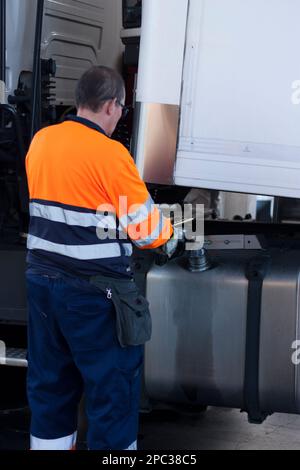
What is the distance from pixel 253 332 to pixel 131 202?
801mm

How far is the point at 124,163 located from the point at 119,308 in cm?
50

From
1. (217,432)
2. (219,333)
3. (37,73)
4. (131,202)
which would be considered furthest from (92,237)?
(217,432)

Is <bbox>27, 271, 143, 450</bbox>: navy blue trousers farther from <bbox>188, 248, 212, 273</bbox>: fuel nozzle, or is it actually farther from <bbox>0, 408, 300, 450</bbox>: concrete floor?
<bbox>0, 408, 300, 450</bbox>: concrete floor

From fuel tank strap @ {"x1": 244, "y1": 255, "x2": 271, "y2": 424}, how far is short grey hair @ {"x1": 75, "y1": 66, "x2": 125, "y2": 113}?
0.91 meters

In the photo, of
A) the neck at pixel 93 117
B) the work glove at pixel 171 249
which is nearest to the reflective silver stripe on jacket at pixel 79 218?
the neck at pixel 93 117

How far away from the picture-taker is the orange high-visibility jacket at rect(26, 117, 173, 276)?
2924 millimetres

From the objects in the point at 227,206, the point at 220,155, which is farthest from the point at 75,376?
the point at 227,206

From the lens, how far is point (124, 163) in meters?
2.92

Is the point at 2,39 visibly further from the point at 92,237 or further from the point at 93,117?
the point at 92,237

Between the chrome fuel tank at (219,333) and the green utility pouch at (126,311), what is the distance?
46 cm

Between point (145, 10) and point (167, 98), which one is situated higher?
point (145, 10)

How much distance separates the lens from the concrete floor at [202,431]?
430 cm

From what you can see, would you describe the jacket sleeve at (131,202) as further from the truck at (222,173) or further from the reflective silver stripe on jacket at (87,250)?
the truck at (222,173)
